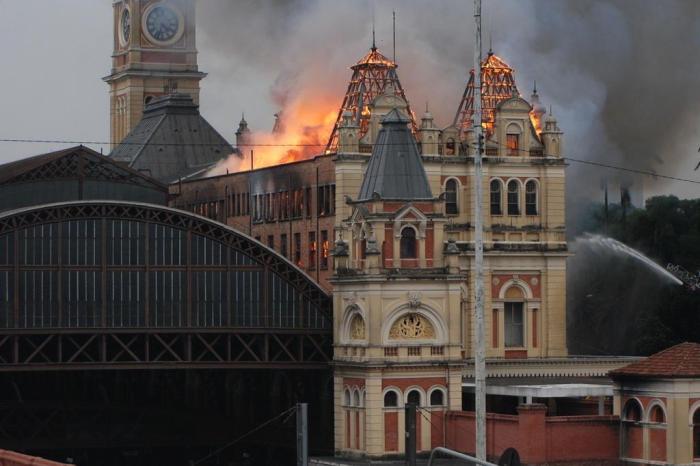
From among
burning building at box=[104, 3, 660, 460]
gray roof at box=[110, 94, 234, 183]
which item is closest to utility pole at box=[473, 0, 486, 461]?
burning building at box=[104, 3, 660, 460]

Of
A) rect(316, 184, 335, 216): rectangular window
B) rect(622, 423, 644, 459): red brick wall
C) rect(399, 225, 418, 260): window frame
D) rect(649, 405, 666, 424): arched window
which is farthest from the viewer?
rect(316, 184, 335, 216): rectangular window

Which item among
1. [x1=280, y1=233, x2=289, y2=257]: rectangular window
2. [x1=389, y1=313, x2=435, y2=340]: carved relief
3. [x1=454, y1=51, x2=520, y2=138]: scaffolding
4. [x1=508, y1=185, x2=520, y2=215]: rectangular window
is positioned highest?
[x1=454, y1=51, x2=520, y2=138]: scaffolding

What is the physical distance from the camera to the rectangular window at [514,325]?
12975 centimetres

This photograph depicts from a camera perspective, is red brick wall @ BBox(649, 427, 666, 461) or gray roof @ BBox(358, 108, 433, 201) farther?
gray roof @ BBox(358, 108, 433, 201)

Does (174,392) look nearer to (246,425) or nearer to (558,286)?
(246,425)

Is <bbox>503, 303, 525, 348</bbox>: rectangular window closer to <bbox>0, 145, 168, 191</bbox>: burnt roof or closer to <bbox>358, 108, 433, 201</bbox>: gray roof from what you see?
<bbox>358, 108, 433, 201</bbox>: gray roof

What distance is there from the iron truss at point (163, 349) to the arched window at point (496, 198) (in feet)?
43.7

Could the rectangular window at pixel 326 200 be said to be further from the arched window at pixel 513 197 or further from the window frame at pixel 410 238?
the window frame at pixel 410 238

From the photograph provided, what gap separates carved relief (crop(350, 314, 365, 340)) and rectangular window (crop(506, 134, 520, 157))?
16.8 meters

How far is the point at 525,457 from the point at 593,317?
60787mm

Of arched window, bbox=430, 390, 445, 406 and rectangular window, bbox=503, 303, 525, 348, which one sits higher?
rectangular window, bbox=503, 303, 525, 348

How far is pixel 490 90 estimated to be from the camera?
5276 inches

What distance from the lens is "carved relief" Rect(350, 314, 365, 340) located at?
117 meters

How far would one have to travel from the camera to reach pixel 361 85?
13375 centimetres
